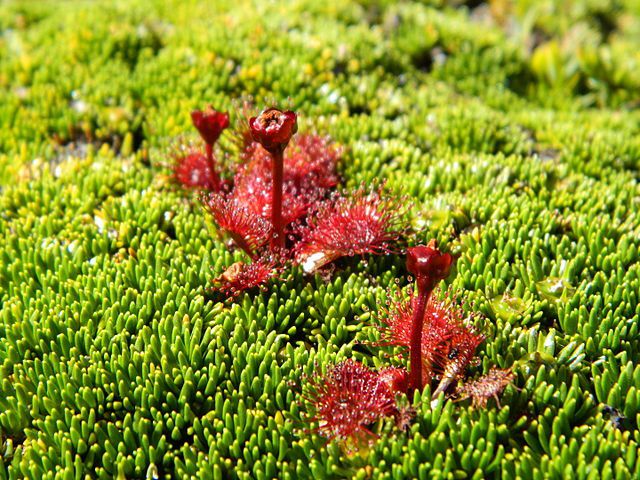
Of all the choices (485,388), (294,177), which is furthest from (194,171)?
(485,388)

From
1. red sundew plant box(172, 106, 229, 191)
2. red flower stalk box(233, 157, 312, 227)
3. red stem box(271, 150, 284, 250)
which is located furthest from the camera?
red sundew plant box(172, 106, 229, 191)

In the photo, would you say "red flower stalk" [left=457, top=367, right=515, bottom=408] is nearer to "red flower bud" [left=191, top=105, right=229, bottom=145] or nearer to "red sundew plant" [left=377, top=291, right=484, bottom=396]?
"red sundew plant" [left=377, top=291, right=484, bottom=396]

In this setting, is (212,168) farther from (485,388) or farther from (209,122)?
(485,388)

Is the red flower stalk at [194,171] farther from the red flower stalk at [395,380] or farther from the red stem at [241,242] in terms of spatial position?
the red flower stalk at [395,380]

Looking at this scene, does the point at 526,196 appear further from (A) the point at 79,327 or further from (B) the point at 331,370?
(A) the point at 79,327

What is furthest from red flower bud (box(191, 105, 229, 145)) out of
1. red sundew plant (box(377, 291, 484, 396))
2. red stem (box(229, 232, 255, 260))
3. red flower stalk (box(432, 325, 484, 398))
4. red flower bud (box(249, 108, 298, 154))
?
red flower stalk (box(432, 325, 484, 398))

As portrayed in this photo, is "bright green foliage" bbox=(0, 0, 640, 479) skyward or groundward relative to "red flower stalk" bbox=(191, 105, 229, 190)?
groundward

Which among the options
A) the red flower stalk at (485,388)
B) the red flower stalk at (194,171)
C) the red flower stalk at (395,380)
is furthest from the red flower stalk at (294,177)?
the red flower stalk at (485,388)
